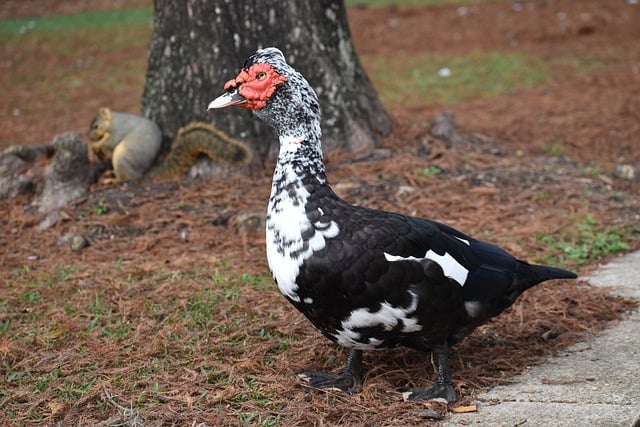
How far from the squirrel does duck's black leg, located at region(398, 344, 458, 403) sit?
3177 mm

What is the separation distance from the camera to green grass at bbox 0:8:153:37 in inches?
671

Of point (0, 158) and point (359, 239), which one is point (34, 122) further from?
point (359, 239)

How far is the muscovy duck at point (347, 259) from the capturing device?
3.54 m

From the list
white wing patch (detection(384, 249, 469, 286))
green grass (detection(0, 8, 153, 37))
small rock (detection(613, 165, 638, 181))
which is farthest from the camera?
green grass (detection(0, 8, 153, 37))

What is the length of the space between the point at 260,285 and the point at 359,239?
1.64 m

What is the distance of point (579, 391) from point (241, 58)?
3863 millimetres

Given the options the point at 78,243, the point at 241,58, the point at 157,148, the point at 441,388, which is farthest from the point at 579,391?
the point at 157,148

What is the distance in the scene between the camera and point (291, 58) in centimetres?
671

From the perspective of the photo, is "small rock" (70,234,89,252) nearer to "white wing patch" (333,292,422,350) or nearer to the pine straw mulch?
the pine straw mulch

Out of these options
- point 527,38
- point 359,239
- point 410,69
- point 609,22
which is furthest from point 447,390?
point 609,22

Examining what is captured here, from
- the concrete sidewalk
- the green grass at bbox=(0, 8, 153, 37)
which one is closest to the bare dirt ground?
the concrete sidewalk

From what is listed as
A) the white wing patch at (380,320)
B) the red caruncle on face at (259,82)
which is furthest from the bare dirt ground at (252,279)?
the red caruncle on face at (259,82)

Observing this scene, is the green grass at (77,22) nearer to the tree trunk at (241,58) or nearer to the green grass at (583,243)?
the tree trunk at (241,58)

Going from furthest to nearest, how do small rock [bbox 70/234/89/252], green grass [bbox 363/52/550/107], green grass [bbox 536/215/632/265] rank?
green grass [bbox 363/52/550/107]
small rock [bbox 70/234/89/252]
green grass [bbox 536/215/632/265]
